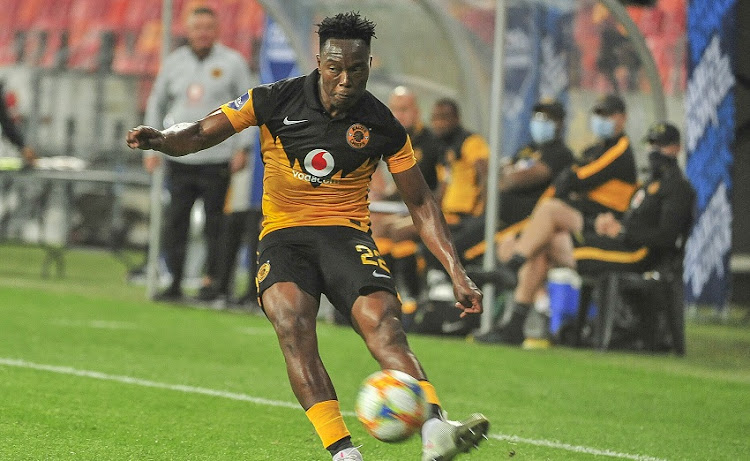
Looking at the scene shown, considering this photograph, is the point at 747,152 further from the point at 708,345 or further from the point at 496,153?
the point at 496,153

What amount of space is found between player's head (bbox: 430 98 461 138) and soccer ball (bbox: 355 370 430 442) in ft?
25.7

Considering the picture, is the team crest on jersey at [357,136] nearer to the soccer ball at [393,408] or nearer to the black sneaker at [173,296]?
the soccer ball at [393,408]

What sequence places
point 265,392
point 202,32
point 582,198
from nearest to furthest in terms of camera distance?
point 265,392 < point 582,198 < point 202,32

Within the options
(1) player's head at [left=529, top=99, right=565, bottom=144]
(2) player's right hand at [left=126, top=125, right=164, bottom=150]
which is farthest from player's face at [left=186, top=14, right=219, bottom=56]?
(2) player's right hand at [left=126, top=125, right=164, bottom=150]

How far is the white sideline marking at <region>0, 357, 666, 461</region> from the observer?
22.7 ft

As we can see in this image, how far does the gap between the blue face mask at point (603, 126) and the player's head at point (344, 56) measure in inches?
265

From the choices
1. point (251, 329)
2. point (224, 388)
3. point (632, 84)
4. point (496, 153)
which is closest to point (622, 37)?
point (632, 84)

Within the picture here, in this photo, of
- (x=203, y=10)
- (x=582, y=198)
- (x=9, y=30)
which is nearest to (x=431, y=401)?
(x=582, y=198)

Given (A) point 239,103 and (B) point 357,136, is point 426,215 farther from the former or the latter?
(A) point 239,103

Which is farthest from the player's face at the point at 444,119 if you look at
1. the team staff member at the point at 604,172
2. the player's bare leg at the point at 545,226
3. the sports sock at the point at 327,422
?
the sports sock at the point at 327,422

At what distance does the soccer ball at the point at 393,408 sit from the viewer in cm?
525

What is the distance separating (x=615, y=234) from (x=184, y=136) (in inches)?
266

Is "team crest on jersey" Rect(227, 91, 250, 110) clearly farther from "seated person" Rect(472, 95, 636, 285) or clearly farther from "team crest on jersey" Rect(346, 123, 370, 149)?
"seated person" Rect(472, 95, 636, 285)

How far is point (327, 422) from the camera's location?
5.55m
